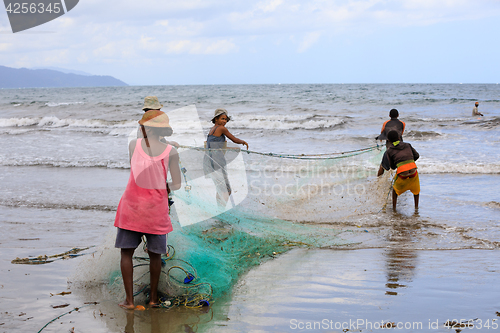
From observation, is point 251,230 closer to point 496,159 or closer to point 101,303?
point 101,303

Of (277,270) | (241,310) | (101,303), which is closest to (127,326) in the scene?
(101,303)

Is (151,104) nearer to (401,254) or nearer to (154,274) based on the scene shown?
(154,274)

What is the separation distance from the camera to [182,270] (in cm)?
317

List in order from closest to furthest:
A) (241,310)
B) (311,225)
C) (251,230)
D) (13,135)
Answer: (241,310), (251,230), (311,225), (13,135)

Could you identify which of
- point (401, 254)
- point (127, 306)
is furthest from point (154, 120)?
point (401, 254)

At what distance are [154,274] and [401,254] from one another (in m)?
2.78

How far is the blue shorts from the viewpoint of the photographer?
2.83 metres

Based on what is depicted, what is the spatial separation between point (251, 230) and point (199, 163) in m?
1.15

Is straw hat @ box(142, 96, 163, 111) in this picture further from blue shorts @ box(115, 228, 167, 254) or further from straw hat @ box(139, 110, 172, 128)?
blue shorts @ box(115, 228, 167, 254)

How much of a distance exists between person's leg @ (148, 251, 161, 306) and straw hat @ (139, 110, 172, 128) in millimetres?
954

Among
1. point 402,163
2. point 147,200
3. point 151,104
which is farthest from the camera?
point 402,163

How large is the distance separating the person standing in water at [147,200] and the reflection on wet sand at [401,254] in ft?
6.51

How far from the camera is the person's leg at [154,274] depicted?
2.94 metres

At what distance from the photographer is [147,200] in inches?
110
